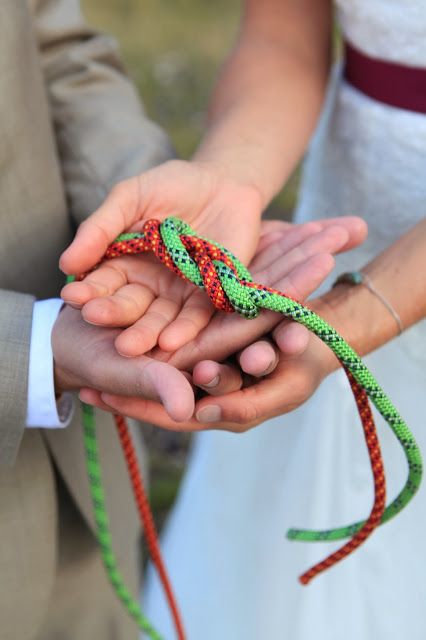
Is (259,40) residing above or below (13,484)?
above

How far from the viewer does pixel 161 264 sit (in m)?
1.07

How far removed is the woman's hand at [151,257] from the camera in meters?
0.92

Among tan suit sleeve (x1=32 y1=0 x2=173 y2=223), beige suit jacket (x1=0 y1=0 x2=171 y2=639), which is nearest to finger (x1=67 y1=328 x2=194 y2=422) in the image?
beige suit jacket (x1=0 y1=0 x2=171 y2=639)

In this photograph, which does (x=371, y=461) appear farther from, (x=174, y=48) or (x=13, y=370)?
(x=174, y=48)

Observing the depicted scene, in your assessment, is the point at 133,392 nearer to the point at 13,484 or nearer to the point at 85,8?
the point at 13,484

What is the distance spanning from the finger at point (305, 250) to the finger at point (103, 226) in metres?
0.20

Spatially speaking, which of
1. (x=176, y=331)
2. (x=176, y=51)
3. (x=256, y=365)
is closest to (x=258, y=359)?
(x=256, y=365)

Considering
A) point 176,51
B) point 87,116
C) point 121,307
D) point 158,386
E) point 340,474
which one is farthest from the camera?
point 176,51

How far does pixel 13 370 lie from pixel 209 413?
0.90ft

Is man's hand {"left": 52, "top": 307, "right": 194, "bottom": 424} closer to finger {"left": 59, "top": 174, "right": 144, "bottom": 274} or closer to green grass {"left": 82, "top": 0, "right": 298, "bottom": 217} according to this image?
finger {"left": 59, "top": 174, "right": 144, "bottom": 274}

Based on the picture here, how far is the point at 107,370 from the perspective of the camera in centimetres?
89

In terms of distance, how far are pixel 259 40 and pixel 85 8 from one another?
118 inches

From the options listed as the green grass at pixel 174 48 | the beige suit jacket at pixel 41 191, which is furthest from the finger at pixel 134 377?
the green grass at pixel 174 48

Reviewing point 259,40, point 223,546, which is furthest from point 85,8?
point 223,546
